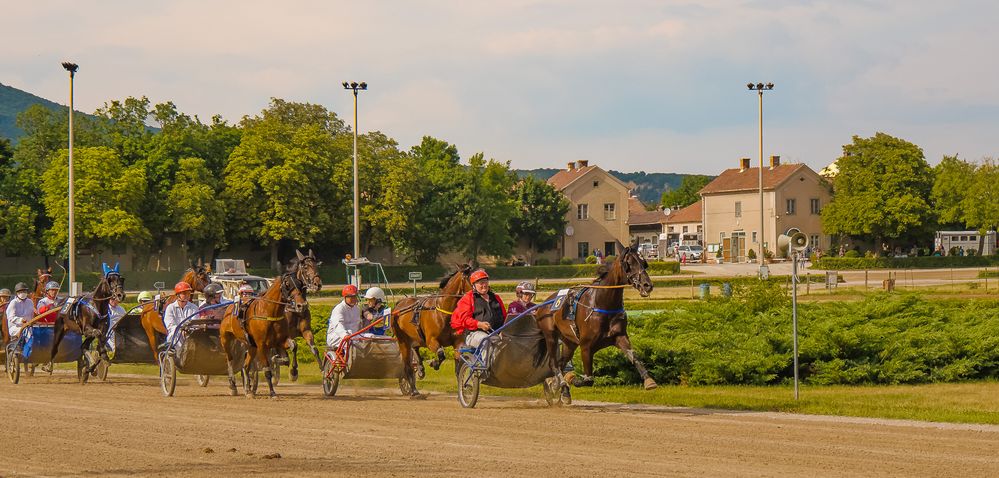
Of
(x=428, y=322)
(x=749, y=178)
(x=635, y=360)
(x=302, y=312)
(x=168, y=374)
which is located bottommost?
(x=168, y=374)

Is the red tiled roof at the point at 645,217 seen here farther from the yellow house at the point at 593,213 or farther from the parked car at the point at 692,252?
the yellow house at the point at 593,213

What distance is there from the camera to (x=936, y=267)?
7694 centimetres

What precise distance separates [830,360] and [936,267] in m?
61.7

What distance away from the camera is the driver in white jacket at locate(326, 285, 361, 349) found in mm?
19000

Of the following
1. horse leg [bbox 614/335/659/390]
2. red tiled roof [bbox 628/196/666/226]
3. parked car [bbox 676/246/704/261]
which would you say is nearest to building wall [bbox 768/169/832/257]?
parked car [bbox 676/246/704/261]

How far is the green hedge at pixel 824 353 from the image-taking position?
1922 centimetres

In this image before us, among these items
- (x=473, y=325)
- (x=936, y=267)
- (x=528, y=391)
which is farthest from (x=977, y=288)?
(x=473, y=325)

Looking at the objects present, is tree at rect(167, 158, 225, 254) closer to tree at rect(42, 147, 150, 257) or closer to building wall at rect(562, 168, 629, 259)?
tree at rect(42, 147, 150, 257)

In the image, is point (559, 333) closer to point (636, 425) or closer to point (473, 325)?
point (473, 325)

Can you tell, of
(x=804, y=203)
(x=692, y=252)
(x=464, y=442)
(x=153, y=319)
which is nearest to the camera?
(x=464, y=442)

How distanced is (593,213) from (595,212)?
0.22m

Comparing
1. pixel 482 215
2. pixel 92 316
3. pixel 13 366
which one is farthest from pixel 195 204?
pixel 92 316

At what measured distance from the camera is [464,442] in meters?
12.7

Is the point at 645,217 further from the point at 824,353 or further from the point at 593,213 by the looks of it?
the point at 824,353
